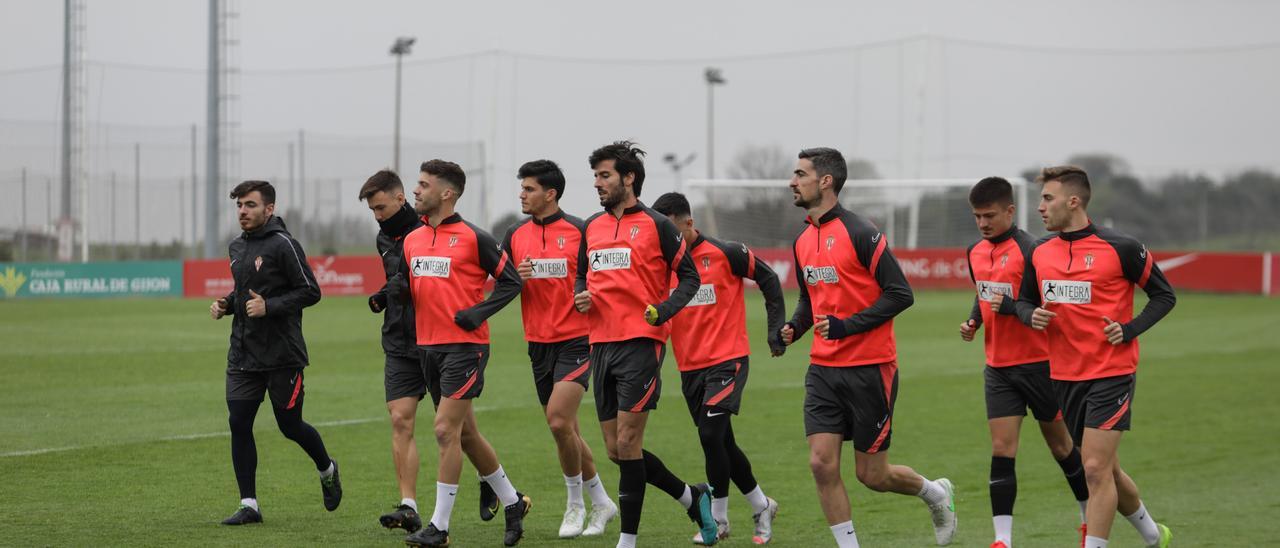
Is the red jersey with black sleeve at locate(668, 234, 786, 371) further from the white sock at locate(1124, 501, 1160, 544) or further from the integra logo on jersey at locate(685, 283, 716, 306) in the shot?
the white sock at locate(1124, 501, 1160, 544)

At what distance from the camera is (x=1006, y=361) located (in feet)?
27.1

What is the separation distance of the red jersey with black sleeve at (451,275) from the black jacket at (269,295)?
837 mm

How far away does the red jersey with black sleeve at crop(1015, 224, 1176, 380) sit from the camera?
7383 mm

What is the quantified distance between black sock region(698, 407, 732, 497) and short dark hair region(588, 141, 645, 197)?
4.99ft

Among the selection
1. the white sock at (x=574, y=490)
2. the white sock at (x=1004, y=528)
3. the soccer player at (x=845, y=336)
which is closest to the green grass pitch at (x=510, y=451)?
the white sock at (x=574, y=490)

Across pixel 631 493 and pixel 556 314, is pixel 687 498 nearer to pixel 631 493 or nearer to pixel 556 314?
pixel 631 493

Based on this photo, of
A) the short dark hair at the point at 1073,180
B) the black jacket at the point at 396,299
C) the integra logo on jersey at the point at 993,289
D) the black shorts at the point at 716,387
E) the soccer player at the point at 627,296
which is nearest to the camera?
the short dark hair at the point at 1073,180

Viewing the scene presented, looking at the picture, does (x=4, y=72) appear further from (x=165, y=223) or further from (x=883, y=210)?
(x=883, y=210)

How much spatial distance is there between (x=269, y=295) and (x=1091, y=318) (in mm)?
5121

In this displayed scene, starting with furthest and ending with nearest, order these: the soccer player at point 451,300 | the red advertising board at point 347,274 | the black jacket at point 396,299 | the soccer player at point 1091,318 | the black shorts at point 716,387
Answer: the red advertising board at point 347,274 < the black jacket at point 396,299 < the black shorts at point 716,387 < the soccer player at point 451,300 < the soccer player at point 1091,318

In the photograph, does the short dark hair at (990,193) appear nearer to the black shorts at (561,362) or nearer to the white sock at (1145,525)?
the white sock at (1145,525)

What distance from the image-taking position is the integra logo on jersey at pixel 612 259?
8.06 m

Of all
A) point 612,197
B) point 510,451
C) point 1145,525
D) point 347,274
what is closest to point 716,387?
point 612,197

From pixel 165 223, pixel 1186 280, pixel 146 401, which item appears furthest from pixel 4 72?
pixel 1186 280
